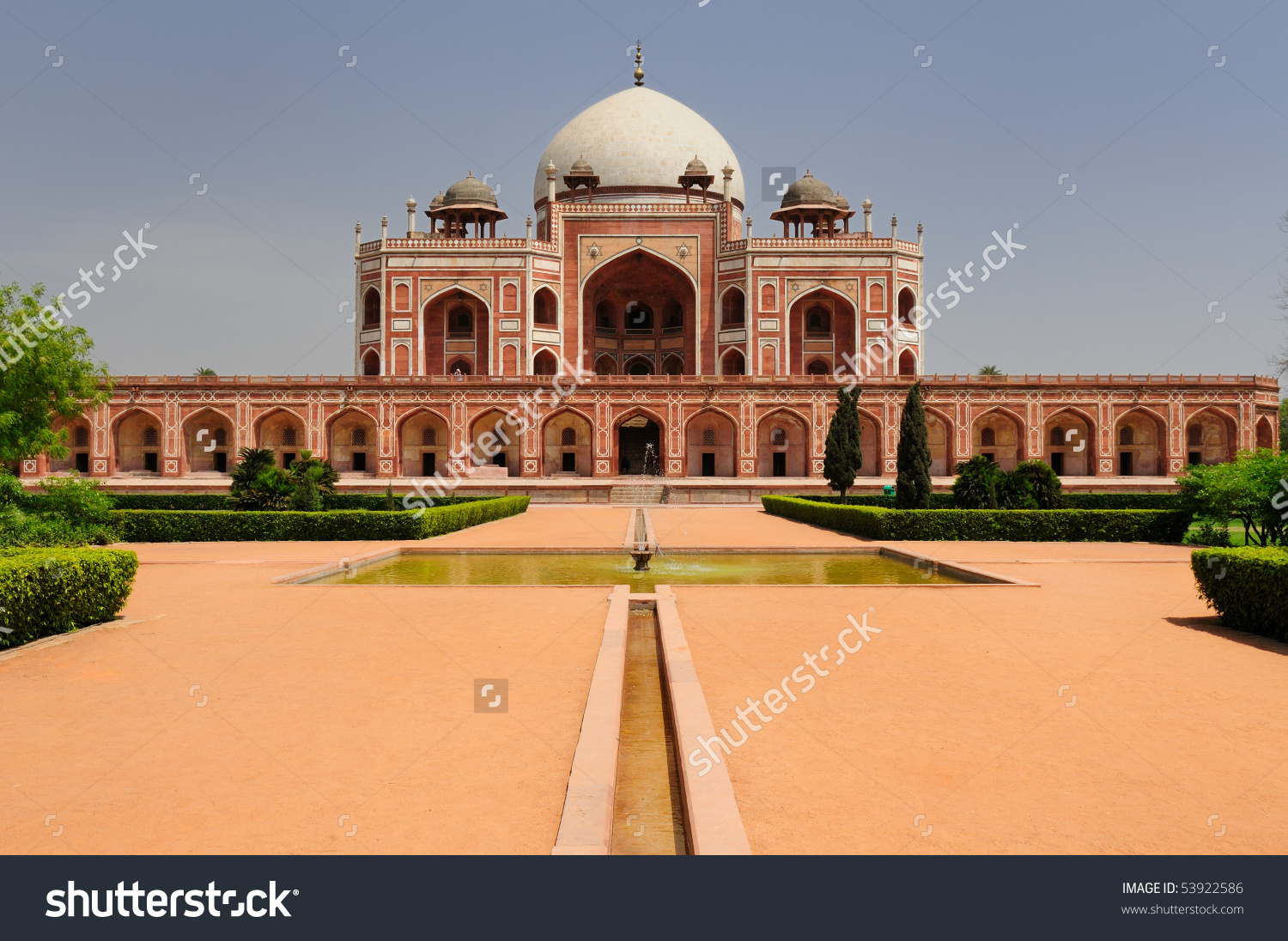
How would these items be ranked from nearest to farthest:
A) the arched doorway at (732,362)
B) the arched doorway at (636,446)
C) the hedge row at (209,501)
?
1. the hedge row at (209,501)
2. the arched doorway at (636,446)
3. the arched doorway at (732,362)

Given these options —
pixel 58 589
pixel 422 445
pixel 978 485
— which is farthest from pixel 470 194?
pixel 58 589

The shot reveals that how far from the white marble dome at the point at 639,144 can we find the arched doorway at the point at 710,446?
41.1 ft

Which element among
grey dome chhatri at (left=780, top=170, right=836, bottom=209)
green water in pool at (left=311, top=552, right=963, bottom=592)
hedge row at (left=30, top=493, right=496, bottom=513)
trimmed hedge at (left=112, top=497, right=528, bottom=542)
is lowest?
green water in pool at (left=311, top=552, right=963, bottom=592)

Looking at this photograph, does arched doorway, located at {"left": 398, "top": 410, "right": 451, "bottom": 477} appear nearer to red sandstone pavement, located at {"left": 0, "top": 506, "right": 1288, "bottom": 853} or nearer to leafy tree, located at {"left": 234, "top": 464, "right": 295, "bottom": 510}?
leafy tree, located at {"left": 234, "top": 464, "right": 295, "bottom": 510}

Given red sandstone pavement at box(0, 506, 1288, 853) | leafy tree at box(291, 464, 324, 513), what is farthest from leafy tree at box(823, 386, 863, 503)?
red sandstone pavement at box(0, 506, 1288, 853)

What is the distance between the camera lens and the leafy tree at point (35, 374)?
1327 cm

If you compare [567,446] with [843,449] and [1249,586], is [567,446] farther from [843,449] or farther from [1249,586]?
[1249,586]

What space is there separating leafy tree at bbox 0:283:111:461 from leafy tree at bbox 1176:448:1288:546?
16.1 m

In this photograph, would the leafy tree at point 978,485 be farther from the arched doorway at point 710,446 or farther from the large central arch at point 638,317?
the large central arch at point 638,317

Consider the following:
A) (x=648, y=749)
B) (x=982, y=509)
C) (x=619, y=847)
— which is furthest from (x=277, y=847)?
(x=982, y=509)

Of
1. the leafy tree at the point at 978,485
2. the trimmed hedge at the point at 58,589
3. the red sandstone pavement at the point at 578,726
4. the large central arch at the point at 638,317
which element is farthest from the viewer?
the large central arch at the point at 638,317

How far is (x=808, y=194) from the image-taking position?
36719mm

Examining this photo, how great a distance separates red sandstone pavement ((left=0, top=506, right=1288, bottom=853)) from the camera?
297cm

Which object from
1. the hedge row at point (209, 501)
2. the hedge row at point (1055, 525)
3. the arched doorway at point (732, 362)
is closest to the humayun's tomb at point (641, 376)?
the arched doorway at point (732, 362)
